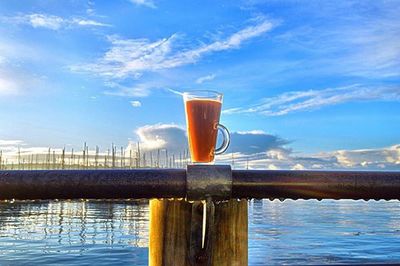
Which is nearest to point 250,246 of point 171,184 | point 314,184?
point 314,184

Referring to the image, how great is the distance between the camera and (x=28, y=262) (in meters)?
38.6

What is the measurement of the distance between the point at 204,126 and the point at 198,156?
0.47ft

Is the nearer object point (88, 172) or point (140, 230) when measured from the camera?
point (88, 172)

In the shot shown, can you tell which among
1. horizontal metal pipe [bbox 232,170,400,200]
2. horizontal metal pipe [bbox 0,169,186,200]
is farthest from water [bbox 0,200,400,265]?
horizontal metal pipe [bbox 0,169,186,200]

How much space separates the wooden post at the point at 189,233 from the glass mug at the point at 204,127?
503 mm

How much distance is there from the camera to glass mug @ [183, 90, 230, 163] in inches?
78.1

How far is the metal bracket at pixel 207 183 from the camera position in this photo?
141cm

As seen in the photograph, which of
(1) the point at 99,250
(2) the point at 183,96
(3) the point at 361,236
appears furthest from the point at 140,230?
(2) the point at 183,96

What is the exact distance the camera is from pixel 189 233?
1473 millimetres

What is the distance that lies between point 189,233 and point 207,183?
170 mm

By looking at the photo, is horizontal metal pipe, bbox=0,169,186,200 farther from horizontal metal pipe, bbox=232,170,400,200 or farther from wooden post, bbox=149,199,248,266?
horizontal metal pipe, bbox=232,170,400,200

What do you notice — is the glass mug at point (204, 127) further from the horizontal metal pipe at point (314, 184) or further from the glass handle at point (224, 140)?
the horizontal metal pipe at point (314, 184)

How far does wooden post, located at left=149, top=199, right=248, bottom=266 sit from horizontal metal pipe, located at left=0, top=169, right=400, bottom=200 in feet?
0.20

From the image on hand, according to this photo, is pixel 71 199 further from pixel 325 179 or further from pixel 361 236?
pixel 361 236
